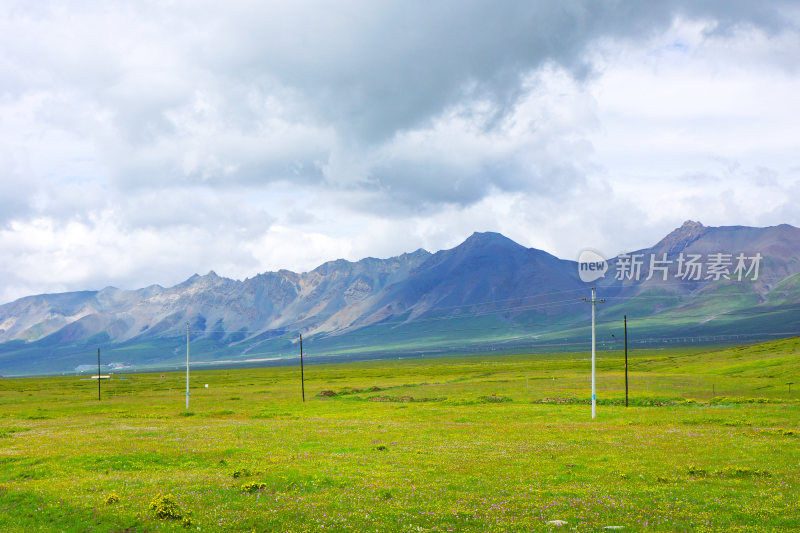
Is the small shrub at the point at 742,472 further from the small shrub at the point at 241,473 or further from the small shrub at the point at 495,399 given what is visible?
the small shrub at the point at 495,399

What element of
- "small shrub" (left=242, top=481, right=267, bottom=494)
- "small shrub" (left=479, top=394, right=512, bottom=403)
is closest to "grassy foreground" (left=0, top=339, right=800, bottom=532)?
"small shrub" (left=242, top=481, right=267, bottom=494)

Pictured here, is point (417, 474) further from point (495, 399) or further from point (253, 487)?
point (495, 399)

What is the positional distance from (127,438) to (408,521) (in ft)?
110

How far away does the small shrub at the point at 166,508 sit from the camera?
22.3 m

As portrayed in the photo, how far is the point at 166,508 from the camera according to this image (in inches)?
891

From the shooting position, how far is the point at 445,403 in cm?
7944

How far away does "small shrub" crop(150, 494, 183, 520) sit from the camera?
22.3 metres

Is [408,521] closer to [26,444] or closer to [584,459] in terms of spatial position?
[584,459]

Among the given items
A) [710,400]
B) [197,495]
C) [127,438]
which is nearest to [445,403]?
[710,400]

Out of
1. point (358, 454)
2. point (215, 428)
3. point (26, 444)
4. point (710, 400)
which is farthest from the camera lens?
point (710, 400)

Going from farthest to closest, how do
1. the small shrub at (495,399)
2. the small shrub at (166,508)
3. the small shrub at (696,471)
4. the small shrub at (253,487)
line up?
the small shrub at (495,399), the small shrub at (696,471), the small shrub at (253,487), the small shrub at (166,508)

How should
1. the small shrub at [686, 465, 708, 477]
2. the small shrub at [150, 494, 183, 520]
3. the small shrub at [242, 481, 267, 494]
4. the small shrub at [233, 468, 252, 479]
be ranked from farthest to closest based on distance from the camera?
the small shrub at [233, 468, 252, 479], the small shrub at [686, 465, 708, 477], the small shrub at [242, 481, 267, 494], the small shrub at [150, 494, 183, 520]

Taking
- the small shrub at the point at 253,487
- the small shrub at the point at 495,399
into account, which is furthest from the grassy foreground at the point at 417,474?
the small shrub at the point at 495,399

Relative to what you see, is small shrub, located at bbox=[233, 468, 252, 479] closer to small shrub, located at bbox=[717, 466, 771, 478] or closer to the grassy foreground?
the grassy foreground
